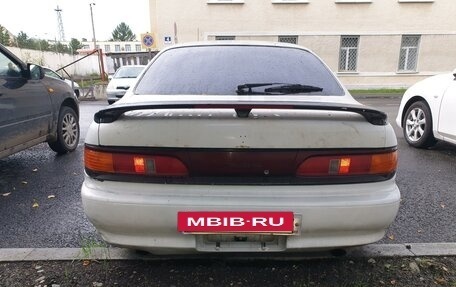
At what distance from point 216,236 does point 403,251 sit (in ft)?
4.99

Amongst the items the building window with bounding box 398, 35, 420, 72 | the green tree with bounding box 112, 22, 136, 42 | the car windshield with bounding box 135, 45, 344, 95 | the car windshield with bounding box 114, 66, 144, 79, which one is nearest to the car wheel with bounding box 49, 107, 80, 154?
the car windshield with bounding box 135, 45, 344, 95

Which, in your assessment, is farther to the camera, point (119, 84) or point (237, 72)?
point (119, 84)

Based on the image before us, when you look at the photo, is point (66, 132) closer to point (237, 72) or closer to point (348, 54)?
point (237, 72)

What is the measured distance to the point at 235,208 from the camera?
1.93 meters

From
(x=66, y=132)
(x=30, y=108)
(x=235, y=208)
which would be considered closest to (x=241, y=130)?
(x=235, y=208)

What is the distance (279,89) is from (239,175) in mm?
796

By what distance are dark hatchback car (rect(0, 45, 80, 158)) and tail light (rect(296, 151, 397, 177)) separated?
3448 millimetres

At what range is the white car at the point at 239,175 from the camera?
1.94 metres

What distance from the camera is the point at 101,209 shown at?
2.01 meters

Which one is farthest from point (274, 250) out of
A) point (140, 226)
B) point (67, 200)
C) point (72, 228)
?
point (67, 200)

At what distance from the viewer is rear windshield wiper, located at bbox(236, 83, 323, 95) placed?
2.48 metres

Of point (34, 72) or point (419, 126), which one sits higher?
point (34, 72)

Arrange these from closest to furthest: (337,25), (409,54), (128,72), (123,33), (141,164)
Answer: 1. (141,164)
2. (128,72)
3. (337,25)
4. (409,54)
5. (123,33)

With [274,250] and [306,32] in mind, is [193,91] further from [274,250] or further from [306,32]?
[306,32]
